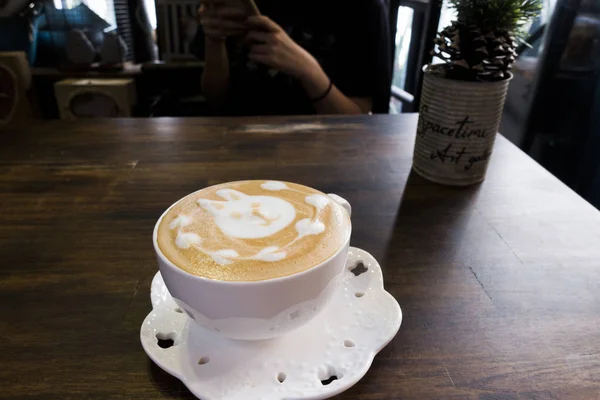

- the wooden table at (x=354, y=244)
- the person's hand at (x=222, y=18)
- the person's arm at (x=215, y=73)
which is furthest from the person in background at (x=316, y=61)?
the wooden table at (x=354, y=244)

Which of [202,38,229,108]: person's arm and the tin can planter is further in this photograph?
[202,38,229,108]: person's arm

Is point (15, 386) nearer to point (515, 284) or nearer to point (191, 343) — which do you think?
point (191, 343)

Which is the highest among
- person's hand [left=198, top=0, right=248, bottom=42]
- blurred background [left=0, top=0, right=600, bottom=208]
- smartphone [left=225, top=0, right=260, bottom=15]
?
smartphone [left=225, top=0, right=260, bottom=15]

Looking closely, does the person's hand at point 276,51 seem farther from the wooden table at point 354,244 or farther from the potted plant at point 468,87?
the potted plant at point 468,87

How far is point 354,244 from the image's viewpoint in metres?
0.52

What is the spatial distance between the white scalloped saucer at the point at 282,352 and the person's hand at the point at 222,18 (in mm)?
791

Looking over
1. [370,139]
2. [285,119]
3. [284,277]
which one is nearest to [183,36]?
[285,119]

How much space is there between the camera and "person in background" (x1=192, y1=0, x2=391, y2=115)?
1266 millimetres

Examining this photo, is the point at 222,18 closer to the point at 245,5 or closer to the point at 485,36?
the point at 245,5

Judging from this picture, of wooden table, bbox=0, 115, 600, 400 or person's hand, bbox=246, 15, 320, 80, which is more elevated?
person's hand, bbox=246, 15, 320, 80

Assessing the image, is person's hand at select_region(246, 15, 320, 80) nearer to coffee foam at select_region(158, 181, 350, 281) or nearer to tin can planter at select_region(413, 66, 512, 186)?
tin can planter at select_region(413, 66, 512, 186)

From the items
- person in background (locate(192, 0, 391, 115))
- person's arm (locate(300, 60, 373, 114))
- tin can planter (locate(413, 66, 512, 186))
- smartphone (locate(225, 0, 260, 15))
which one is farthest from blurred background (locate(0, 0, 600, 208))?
tin can planter (locate(413, 66, 512, 186))

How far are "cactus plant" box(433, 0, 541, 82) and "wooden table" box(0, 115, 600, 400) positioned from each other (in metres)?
0.17

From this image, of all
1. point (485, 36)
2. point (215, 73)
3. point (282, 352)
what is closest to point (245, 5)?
point (215, 73)
